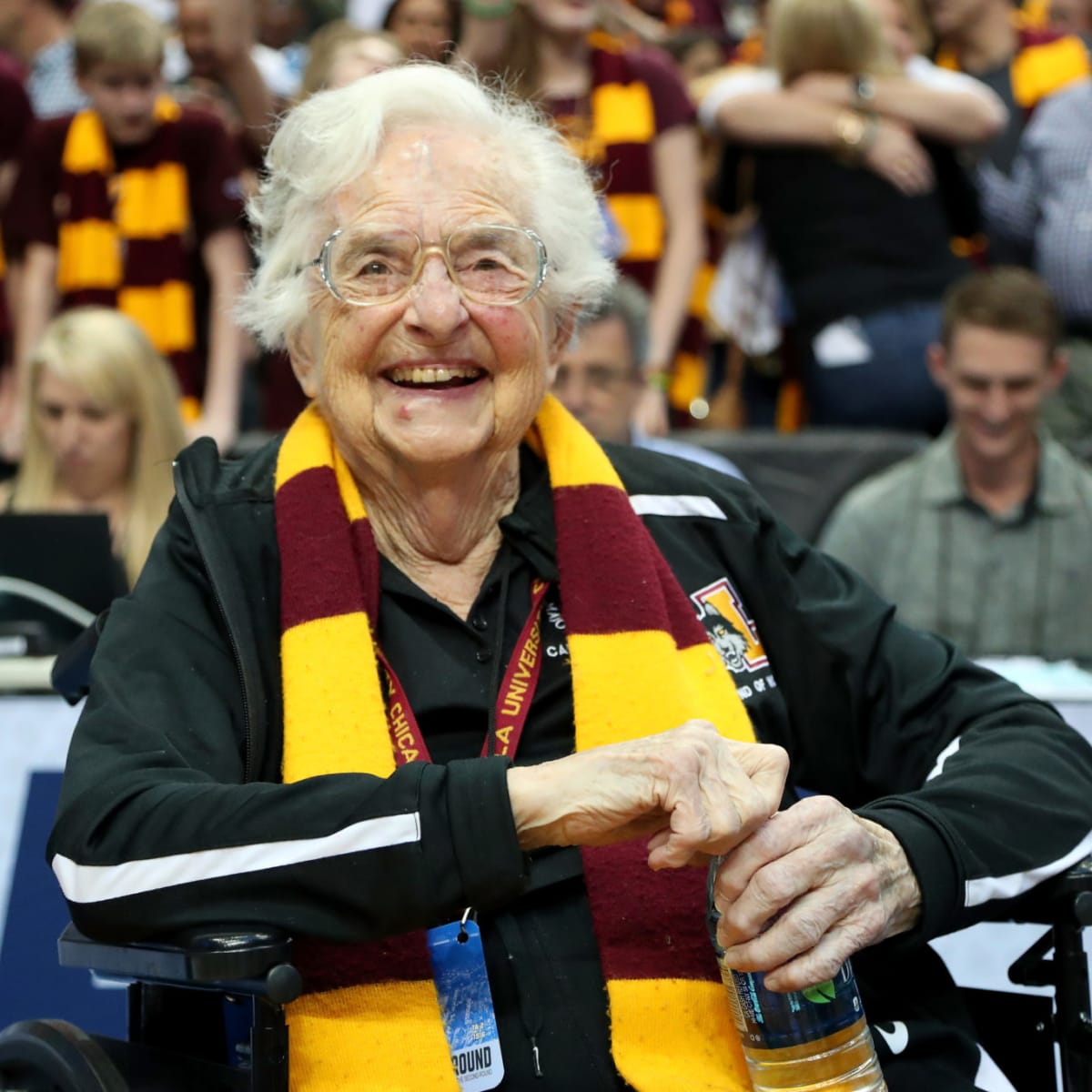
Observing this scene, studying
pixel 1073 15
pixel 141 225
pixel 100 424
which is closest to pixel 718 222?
pixel 1073 15

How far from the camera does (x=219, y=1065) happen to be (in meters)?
2.02

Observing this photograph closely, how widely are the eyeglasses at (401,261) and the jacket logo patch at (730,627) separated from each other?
49cm

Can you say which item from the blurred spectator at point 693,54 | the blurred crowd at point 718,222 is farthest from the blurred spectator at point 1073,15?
the blurred spectator at point 693,54

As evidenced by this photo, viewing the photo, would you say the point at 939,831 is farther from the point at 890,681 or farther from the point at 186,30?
the point at 186,30

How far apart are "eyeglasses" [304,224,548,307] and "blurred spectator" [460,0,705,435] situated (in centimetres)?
229

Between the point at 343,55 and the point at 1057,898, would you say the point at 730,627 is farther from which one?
the point at 343,55

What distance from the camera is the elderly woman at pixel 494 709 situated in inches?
75.7

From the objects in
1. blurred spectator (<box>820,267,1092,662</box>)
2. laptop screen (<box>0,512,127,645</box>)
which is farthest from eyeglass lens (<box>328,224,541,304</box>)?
blurred spectator (<box>820,267,1092,662</box>)

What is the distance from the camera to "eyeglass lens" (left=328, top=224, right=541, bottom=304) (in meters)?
2.34

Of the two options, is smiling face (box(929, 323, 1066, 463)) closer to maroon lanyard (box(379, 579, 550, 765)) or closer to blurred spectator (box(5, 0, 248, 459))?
blurred spectator (box(5, 0, 248, 459))

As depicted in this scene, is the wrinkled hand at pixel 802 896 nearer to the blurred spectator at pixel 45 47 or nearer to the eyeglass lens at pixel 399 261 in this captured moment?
the eyeglass lens at pixel 399 261

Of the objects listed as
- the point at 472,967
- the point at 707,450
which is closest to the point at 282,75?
the point at 707,450

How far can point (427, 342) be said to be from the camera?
2342 mm

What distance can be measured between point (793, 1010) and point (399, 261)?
3.58 feet
